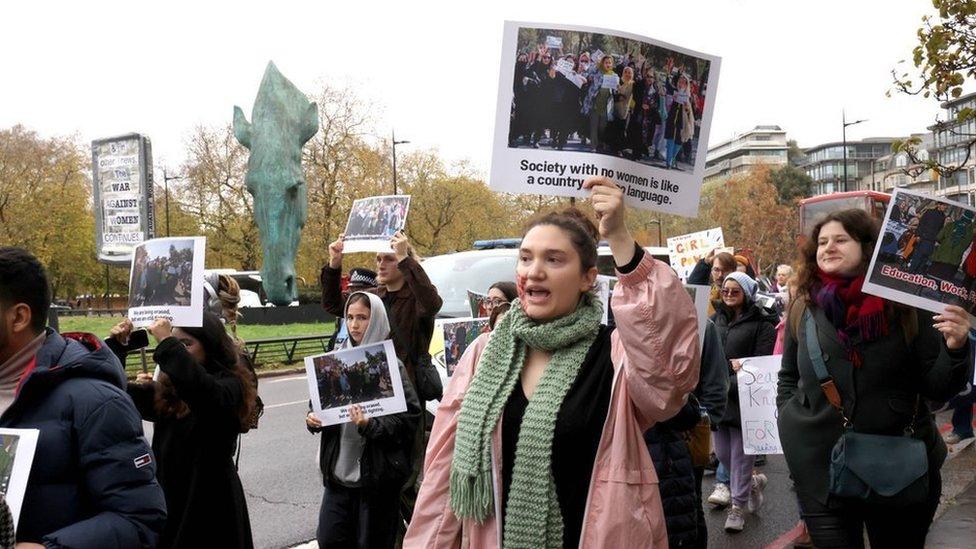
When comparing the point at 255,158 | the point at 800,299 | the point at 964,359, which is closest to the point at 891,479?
the point at 964,359

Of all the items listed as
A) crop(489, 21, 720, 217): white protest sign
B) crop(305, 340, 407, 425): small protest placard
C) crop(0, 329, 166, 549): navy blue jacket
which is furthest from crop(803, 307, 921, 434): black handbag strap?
crop(0, 329, 166, 549): navy blue jacket

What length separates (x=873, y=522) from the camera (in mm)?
3875

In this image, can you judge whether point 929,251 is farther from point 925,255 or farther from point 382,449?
point 382,449

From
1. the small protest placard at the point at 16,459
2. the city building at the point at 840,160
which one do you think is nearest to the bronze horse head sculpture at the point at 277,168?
the small protest placard at the point at 16,459

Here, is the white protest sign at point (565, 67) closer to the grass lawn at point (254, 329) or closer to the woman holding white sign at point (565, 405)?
the woman holding white sign at point (565, 405)

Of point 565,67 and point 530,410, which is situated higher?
point 565,67

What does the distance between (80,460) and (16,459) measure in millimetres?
169

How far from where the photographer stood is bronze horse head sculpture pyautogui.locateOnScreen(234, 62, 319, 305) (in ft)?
114

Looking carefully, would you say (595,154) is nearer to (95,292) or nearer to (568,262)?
(568,262)

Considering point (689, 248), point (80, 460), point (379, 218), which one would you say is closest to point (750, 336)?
point (379, 218)

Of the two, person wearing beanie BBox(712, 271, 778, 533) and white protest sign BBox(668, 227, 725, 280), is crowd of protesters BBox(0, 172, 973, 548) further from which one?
white protest sign BBox(668, 227, 725, 280)

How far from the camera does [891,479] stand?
3.76m

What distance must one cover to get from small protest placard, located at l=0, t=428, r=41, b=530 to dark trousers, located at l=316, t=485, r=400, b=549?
96.0 inches

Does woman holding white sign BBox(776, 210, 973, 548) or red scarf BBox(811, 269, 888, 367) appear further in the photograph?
red scarf BBox(811, 269, 888, 367)
